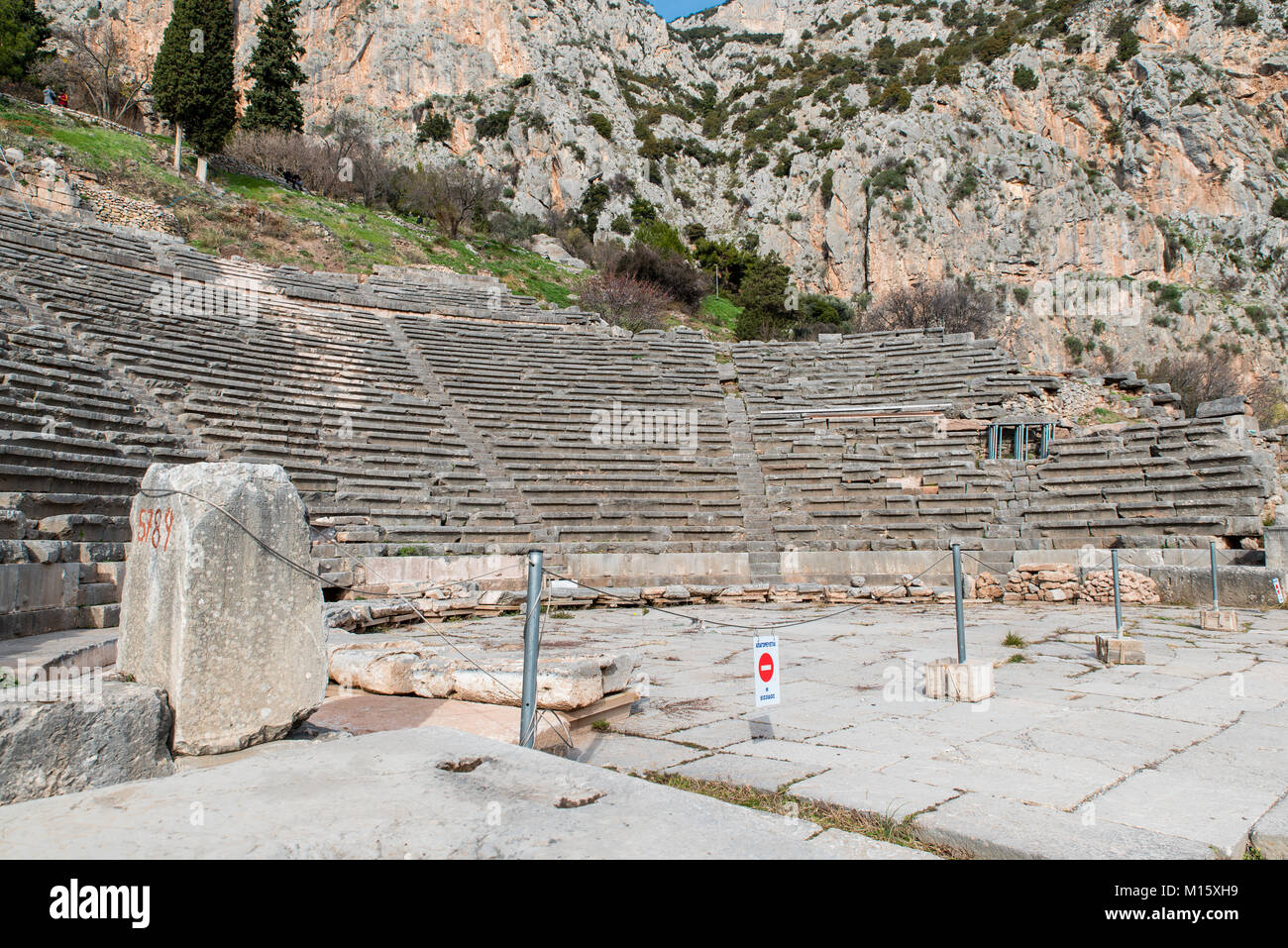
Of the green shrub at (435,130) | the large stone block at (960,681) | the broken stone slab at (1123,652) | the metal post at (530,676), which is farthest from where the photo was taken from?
the green shrub at (435,130)

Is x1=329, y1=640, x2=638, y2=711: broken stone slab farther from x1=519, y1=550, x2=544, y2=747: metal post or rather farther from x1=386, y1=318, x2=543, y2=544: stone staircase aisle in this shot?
x1=386, y1=318, x2=543, y2=544: stone staircase aisle

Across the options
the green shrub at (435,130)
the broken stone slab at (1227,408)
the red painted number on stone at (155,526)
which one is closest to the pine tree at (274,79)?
the green shrub at (435,130)

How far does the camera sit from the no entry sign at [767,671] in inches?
159

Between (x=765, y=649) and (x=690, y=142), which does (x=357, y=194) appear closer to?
(x=690, y=142)

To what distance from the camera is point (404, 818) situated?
2.08 meters

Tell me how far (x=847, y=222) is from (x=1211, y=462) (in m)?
34.0

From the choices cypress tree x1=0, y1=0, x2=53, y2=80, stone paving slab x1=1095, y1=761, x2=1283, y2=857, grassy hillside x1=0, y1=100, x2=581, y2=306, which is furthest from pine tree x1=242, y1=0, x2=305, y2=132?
stone paving slab x1=1095, y1=761, x2=1283, y2=857

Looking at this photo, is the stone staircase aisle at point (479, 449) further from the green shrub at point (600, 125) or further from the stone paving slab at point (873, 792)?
the green shrub at point (600, 125)

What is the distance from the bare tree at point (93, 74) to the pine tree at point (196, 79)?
586 cm

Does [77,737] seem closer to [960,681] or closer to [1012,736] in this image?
[1012,736]

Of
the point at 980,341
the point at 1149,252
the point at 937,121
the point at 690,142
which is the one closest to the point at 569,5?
the point at 690,142

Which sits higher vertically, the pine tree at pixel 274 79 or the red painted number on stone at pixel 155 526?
the pine tree at pixel 274 79

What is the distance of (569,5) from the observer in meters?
57.6

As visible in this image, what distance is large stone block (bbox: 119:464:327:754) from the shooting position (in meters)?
2.88
